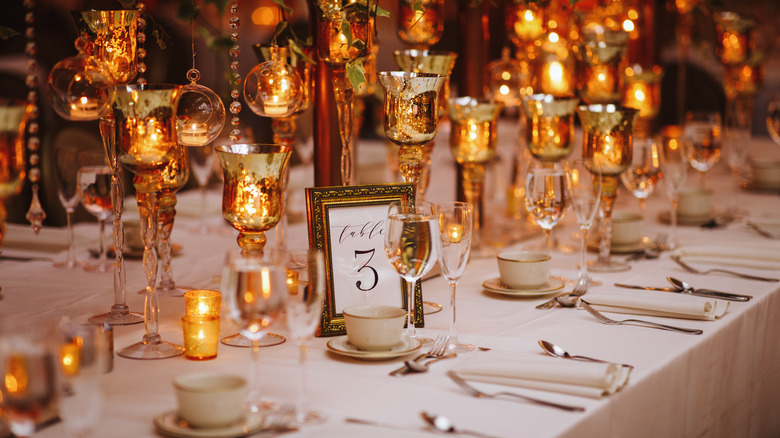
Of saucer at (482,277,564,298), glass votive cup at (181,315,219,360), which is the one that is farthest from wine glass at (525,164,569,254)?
glass votive cup at (181,315,219,360)

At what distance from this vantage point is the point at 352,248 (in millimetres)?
1483

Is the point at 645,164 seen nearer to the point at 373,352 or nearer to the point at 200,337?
the point at 373,352

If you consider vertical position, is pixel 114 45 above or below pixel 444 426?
above

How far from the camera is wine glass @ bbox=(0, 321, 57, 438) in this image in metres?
0.82

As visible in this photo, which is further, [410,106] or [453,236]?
[410,106]

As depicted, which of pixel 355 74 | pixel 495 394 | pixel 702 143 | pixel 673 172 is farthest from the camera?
pixel 702 143

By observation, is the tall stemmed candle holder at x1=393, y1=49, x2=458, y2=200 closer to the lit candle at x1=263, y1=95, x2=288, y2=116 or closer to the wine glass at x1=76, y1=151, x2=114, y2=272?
the lit candle at x1=263, y1=95, x2=288, y2=116

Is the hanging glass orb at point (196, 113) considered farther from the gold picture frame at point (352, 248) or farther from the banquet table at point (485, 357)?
the banquet table at point (485, 357)

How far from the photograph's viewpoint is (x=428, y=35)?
220 cm

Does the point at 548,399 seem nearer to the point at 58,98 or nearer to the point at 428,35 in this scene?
the point at 58,98

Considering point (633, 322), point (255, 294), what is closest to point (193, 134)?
point (255, 294)

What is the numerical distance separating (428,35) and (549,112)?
0.36m

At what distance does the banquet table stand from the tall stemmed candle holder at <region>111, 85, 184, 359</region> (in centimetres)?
5

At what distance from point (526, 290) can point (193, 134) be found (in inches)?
28.0
